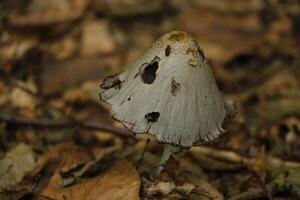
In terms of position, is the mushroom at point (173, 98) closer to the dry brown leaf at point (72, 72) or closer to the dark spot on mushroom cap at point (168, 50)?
the dark spot on mushroom cap at point (168, 50)

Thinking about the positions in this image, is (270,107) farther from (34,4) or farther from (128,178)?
(34,4)

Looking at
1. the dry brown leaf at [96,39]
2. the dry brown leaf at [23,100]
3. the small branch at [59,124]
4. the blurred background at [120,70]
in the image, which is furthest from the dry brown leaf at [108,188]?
the dry brown leaf at [96,39]

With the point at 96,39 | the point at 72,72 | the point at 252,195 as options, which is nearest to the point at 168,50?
the point at 252,195

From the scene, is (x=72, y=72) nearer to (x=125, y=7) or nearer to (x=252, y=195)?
(x=125, y=7)

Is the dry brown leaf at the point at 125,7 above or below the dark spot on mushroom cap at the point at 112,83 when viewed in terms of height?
above

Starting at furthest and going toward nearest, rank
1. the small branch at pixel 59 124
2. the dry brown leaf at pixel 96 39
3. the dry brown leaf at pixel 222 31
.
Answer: the dry brown leaf at pixel 222 31, the dry brown leaf at pixel 96 39, the small branch at pixel 59 124

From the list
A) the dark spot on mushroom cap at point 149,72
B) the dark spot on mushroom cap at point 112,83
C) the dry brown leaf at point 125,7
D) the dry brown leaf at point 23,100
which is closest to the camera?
the dark spot on mushroom cap at point 149,72

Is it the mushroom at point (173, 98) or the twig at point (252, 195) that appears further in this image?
the twig at point (252, 195)
